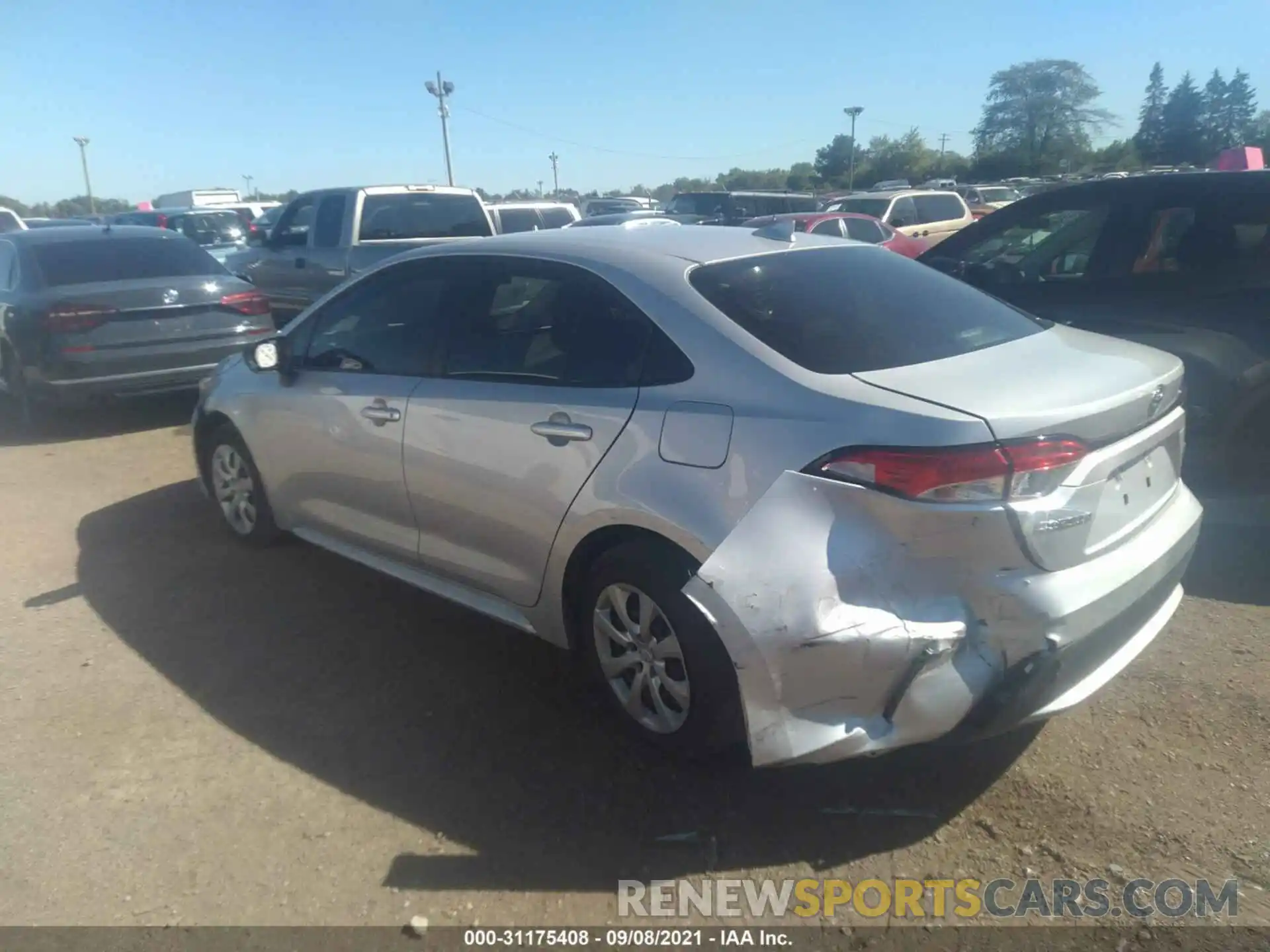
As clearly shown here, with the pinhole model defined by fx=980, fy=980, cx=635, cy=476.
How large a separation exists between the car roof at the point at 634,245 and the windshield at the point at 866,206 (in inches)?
628

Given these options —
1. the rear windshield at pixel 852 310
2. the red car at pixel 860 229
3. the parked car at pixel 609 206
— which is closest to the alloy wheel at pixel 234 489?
the rear windshield at pixel 852 310

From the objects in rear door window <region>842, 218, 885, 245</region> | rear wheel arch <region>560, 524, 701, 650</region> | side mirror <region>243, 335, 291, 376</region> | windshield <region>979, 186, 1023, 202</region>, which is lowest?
rear wheel arch <region>560, 524, 701, 650</region>

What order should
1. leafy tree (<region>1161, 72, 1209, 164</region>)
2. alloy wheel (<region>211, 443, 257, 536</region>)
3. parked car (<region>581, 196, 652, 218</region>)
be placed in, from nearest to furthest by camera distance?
1. alloy wheel (<region>211, 443, 257, 536</region>)
2. parked car (<region>581, 196, 652, 218</region>)
3. leafy tree (<region>1161, 72, 1209, 164</region>)

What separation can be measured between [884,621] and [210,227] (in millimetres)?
19373

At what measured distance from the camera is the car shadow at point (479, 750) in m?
2.85

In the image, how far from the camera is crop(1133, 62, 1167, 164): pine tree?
55400 millimetres

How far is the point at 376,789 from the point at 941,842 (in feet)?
5.77

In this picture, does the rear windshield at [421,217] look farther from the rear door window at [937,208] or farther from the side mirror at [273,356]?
the rear door window at [937,208]

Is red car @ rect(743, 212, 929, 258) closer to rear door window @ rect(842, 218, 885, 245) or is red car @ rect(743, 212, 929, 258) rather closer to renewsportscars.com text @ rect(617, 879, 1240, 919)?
rear door window @ rect(842, 218, 885, 245)

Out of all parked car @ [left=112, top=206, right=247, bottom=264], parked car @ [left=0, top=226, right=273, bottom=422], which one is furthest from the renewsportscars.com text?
parked car @ [left=112, top=206, right=247, bottom=264]

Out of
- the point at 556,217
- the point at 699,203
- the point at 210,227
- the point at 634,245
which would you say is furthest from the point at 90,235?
the point at 699,203

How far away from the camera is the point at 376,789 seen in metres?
3.17

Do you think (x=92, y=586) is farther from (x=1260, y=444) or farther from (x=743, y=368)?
(x=1260, y=444)

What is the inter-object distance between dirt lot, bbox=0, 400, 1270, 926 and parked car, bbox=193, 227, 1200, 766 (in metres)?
0.31
